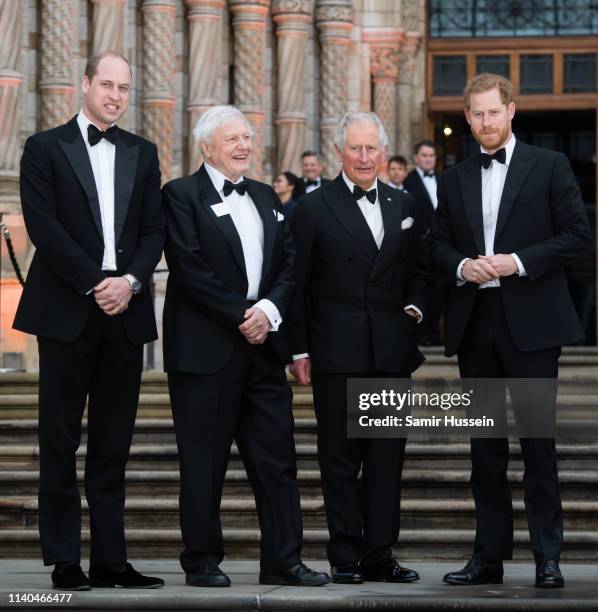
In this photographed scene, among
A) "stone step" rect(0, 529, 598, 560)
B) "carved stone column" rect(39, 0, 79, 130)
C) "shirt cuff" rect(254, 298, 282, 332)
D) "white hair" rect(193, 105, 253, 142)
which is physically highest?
"carved stone column" rect(39, 0, 79, 130)

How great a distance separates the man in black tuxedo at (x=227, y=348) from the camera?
6805 millimetres

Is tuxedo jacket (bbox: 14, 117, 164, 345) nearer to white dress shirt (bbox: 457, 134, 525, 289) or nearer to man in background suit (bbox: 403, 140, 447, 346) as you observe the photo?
white dress shirt (bbox: 457, 134, 525, 289)

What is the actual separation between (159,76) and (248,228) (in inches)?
350

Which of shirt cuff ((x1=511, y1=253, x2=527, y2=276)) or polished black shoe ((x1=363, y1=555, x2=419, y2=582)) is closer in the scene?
shirt cuff ((x1=511, y1=253, x2=527, y2=276))

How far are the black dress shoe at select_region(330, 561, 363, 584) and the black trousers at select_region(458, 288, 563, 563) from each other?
16.7 inches

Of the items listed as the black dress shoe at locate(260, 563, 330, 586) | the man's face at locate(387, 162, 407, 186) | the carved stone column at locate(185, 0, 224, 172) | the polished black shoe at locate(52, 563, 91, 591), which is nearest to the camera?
the polished black shoe at locate(52, 563, 91, 591)

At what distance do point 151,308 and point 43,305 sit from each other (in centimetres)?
38

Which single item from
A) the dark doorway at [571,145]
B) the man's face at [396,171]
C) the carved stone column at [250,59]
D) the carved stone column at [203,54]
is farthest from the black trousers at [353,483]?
the dark doorway at [571,145]

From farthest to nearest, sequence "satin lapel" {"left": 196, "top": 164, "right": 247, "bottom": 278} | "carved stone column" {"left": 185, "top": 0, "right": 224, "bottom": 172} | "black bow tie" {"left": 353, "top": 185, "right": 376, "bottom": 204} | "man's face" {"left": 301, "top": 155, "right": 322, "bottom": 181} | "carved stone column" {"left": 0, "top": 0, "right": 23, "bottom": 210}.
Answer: "carved stone column" {"left": 185, "top": 0, "right": 224, "bottom": 172} → "man's face" {"left": 301, "top": 155, "right": 322, "bottom": 181} → "carved stone column" {"left": 0, "top": 0, "right": 23, "bottom": 210} → "black bow tie" {"left": 353, "top": 185, "right": 376, "bottom": 204} → "satin lapel" {"left": 196, "top": 164, "right": 247, "bottom": 278}

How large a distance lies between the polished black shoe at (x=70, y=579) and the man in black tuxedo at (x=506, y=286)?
4.22 feet

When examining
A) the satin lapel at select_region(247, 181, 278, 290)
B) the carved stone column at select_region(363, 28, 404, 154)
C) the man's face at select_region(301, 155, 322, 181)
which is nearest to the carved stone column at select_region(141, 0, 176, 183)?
the man's face at select_region(301, 155, 322, 181)

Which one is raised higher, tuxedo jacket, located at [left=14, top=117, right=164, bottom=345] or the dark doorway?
the dark doorway

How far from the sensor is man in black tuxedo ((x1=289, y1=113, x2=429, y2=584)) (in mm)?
7027

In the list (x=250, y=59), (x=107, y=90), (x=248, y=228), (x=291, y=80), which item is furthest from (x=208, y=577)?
(x=291, y=80)
